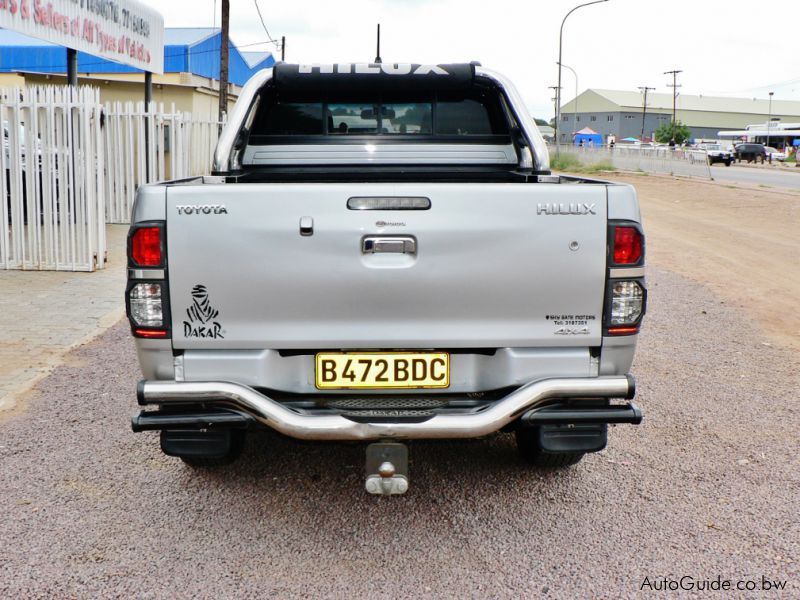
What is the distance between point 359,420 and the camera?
3.30m

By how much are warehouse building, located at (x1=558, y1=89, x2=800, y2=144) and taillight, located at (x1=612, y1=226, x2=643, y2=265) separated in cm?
12751

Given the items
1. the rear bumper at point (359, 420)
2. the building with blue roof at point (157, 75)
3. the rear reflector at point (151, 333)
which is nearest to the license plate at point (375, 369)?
the rear bumper at point (359, 420)

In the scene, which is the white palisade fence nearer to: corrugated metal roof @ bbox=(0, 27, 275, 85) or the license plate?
the license plate

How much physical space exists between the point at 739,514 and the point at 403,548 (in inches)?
62.3

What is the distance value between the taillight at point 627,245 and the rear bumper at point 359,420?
476 mm

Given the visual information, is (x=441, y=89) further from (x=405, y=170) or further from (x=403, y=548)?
(x=403, y=548)

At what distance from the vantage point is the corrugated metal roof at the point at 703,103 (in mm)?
133500

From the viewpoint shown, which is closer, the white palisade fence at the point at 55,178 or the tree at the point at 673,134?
the white palisade fence at the point at 55,178

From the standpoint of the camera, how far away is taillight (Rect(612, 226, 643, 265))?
3398mm

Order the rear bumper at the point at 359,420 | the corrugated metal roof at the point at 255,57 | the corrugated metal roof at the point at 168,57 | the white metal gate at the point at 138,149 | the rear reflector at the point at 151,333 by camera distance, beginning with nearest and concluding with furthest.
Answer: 1. the rear bumper at the point at 359,420
2. the rear reflector at the point at 151,333
3. the white metal gate at the point at 138,149
4. the corrugated metal roof at the point at 168,57
5. the corrugated metal roof at the point at 255,57

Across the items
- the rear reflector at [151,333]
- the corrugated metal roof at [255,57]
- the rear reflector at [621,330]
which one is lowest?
the rear reflector at [151,333]

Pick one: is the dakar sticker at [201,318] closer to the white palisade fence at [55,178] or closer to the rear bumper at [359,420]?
the rear bumper at [359,420]

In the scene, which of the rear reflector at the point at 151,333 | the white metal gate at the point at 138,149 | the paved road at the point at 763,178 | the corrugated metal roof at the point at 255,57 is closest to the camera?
the rear reflector at the point at 151,333

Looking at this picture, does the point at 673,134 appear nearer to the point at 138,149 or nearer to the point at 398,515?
the point at 138,149
